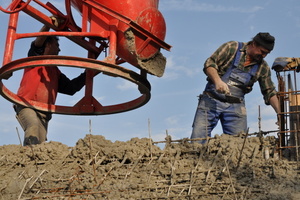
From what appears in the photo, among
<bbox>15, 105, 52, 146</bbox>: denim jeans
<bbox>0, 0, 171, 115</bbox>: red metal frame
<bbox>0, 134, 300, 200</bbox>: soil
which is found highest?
<bbox>0, 0, 171, 115</bbox>: red metal frame

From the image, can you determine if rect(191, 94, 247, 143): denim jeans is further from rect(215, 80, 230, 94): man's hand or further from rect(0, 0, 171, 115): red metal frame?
rect(0, 0, 171, 115): red metal frame

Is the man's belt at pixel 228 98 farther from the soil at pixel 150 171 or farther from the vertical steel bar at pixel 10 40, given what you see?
the vertical steel bar at pixel 10 40

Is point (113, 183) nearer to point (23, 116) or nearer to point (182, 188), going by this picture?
point (182, 188)

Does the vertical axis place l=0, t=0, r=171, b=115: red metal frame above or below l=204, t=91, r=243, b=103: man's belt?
above

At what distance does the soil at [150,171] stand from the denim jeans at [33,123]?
768mm

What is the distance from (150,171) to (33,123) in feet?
8.50

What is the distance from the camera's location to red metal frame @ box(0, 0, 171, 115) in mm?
5867

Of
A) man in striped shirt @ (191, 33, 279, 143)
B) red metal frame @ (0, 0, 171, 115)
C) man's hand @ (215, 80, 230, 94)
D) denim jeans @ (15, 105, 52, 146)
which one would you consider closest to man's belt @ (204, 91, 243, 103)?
man in striped shirt @ (191, 33, 279, 143)

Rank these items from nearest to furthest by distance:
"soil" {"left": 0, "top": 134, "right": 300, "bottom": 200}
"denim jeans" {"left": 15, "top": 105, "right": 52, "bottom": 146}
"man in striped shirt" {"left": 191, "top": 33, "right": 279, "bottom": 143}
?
1. "soil" {"left": 0, "top": 134, "right": 300, "bottom": 200}
2. "man in striped shirt" {"left": 191, "top": 33, "right": 279, "bottom": 143}
3. "denim jeans" {"left": 15, "top": 105, "right": 52, "bottom": 146}

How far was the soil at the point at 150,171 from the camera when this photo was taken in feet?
A: 14.0

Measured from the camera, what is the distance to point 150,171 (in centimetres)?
479

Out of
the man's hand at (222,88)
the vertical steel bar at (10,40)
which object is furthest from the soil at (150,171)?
the vertical steel bar at (10,40)

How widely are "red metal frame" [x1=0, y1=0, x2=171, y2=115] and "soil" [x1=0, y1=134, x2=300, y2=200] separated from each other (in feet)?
3.00

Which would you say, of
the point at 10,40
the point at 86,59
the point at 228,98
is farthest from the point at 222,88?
the point at 10,40
